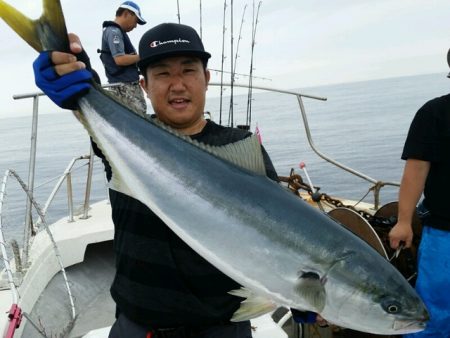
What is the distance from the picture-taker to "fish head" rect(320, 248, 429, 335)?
1509 millimetres

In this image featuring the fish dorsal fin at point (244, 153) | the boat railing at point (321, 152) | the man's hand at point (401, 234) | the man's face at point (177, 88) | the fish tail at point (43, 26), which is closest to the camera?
the fish dorsal fin at point (244, 153)

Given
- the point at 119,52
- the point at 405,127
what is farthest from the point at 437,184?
the point at 405,127

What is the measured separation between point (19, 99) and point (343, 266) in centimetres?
295

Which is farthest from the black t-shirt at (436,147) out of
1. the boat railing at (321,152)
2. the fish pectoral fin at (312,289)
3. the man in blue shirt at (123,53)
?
the man in blue shirt at (123,53)

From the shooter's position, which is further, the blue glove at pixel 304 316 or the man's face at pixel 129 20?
the man's face at pixel 129 20

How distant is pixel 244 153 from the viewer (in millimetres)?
1733

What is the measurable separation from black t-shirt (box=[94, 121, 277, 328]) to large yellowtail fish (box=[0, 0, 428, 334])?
24cm

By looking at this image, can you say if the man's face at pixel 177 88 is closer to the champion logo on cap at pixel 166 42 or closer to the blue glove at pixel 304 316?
the champion logo on cap at pixel 166 42

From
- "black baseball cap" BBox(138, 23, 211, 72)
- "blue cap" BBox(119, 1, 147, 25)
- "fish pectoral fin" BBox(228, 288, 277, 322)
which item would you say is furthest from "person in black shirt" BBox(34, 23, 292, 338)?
"blue cap" BBox(119, 1, 147, 25)

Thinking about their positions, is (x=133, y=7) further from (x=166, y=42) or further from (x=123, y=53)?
(x=166, y=42)

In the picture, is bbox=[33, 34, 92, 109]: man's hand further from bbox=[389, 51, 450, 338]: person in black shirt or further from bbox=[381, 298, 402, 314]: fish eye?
bbox=[389, 51, 450, 338]: person in black shirt

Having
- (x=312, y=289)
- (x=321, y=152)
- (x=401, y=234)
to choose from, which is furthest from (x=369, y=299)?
(x=321, y=152)

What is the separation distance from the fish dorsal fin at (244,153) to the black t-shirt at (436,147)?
64.5 inches

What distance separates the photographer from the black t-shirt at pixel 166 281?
186 centimetres
